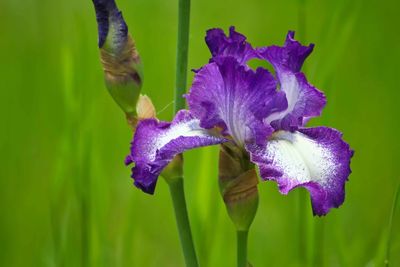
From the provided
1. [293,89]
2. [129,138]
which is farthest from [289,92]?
[129,138]

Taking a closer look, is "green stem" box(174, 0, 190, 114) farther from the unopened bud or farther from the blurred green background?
the blurred green background

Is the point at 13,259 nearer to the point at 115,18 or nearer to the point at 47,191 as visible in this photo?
the point at 47,191

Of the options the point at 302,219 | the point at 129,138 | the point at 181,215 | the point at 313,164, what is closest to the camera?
the point at 313,164

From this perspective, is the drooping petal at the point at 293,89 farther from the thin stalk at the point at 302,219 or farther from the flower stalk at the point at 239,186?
the thin stalk at the point at 302,219

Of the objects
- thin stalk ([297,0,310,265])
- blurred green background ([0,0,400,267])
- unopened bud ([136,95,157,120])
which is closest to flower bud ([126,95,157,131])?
unopened bud ([136,95,157,120])

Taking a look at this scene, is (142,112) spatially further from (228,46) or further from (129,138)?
(129,138)

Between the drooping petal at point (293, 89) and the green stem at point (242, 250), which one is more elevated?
the drooping petal at point (293, 89)

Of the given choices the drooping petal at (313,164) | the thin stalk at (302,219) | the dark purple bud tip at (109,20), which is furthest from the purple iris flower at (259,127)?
the thin stalk at (302,219)
